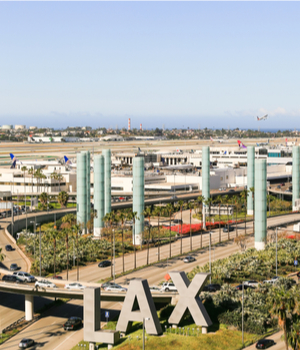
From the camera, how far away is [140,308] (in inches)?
2194

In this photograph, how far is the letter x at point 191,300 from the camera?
57406mm

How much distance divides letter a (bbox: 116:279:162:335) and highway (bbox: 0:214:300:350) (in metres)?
7.00

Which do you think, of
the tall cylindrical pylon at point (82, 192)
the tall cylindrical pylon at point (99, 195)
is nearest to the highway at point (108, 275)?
the tall cylindrical pylon at point (99, 195)

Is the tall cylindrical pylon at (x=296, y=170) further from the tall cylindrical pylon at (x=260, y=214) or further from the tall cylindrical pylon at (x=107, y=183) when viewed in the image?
the tall cylindrical pylon at (x=107, y=183)

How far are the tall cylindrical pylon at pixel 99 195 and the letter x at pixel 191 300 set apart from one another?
57.6 meters

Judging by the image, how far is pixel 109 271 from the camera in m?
86.8

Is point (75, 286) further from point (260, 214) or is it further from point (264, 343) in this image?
point (260, 214)

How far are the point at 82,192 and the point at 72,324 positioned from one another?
5766cm

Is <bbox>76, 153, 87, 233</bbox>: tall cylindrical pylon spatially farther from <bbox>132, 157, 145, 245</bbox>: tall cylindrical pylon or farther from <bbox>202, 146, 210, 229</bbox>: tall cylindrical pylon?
<bbox>202, 146, 210, 229</bbox>: tall cylindrical pylon

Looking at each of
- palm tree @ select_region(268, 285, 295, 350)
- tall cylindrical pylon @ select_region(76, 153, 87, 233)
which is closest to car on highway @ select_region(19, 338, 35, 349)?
palm tree @ select_region(268, 285, 295, 350)

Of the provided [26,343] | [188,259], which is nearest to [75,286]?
[26,343]

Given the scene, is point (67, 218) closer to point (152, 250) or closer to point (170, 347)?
point (152, 250)

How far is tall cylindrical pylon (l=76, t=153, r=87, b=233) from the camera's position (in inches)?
4680

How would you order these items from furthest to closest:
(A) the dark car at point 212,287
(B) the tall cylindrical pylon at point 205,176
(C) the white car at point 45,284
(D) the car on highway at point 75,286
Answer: (B) the tall cylindrical pylon at point 205,176 → (A) the dark car at point 212,287 → (D) the car on highway at point 75,286 → (C) the white car at point 45,284
